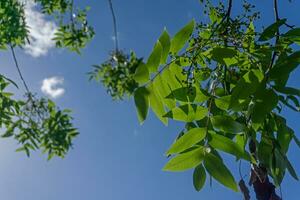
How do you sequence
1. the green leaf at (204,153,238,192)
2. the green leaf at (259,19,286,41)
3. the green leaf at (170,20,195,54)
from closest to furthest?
the green leaf at (204,153,238,192) < the green leaf at (259,19,286,41) < the green leaf at (170,20,195,54)

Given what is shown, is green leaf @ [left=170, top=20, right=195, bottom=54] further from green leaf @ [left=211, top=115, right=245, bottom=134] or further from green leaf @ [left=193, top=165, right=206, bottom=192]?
green leaf @ [left=193, top=165, right=206, bottom=192]

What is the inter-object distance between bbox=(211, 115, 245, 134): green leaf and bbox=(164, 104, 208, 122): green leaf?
0.06 m

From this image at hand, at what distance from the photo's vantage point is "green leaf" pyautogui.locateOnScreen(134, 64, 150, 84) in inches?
95.2

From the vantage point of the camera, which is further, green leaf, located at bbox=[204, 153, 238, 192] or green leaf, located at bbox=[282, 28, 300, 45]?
green leaf, located at bbox=[282, 28, 300, 45]

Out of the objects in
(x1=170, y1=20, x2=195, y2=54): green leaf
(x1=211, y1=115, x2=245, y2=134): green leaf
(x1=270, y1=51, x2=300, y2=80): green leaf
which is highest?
(x1=170, y1=20, x2=195, y2=54): green leaf

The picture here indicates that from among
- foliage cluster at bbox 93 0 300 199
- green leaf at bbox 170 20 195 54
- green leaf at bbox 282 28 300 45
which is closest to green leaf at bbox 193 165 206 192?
foliage cluster at bbox 93 0 300 199

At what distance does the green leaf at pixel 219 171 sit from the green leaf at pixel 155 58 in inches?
20.0

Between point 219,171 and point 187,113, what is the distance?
12.2 inches

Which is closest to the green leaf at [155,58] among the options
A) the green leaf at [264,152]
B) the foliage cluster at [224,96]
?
the foliage cluster at [224,96]

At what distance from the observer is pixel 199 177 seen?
229 centimetres

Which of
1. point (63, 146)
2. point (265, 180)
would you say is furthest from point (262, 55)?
point (63, 146)

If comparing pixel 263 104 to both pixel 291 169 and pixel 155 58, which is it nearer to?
pixel 291 169

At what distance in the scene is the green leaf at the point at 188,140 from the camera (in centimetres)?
226

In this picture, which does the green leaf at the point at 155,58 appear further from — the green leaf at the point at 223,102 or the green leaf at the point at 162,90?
the green leaf at the point at 223,102
